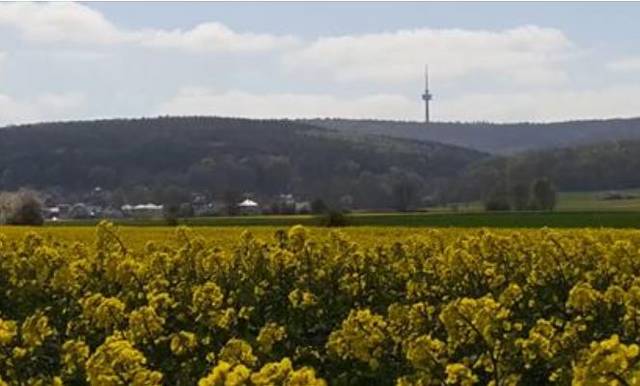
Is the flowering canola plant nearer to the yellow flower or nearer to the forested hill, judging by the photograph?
the yellow flower

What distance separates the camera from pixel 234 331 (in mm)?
13219

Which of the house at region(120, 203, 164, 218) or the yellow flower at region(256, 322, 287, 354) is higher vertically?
the yellow flower at region(256, 322, 287, 354)

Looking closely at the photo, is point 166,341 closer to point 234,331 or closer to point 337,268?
point 234,331

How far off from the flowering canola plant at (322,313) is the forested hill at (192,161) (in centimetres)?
13162

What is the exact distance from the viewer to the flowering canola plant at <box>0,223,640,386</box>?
29.2ft

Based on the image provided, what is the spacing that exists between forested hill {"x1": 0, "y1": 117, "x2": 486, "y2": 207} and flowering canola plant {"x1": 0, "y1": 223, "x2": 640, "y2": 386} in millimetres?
131621

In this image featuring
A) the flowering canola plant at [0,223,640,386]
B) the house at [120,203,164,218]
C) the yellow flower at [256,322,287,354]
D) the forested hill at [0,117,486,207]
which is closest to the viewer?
the flowering canola plant at [0,223,640,386]

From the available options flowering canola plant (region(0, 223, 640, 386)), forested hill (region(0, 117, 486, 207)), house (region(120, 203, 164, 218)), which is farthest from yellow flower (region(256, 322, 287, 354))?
forested hill (region(0, 117, 486, 207))

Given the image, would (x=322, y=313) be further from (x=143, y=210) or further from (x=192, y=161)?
(x=192, y=161)

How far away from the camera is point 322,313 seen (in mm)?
15570

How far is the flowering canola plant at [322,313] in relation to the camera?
889 cm

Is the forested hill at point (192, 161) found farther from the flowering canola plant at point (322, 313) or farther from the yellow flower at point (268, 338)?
the yellow flower at point (268, 338)

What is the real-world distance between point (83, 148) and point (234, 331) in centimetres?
16804

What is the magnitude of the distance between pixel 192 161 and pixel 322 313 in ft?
535
